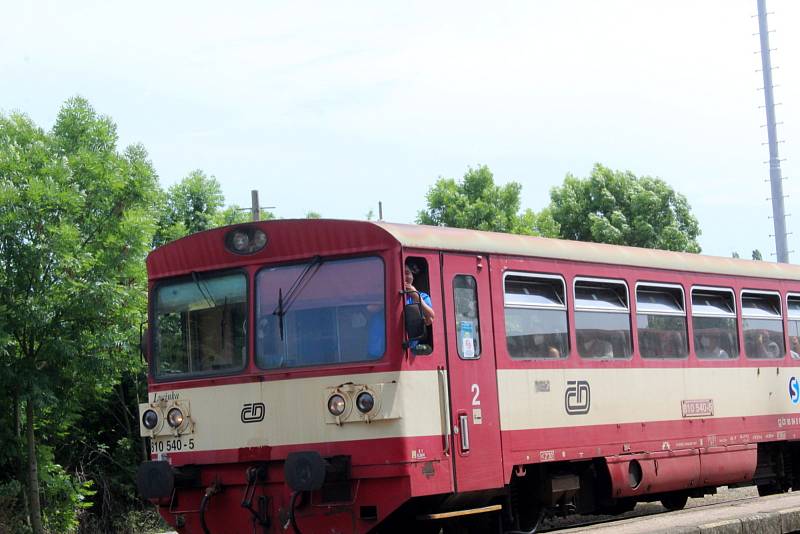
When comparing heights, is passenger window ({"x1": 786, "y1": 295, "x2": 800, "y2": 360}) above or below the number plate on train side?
above

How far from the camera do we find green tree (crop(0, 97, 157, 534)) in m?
20.6

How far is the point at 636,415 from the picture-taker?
12922 millimetres

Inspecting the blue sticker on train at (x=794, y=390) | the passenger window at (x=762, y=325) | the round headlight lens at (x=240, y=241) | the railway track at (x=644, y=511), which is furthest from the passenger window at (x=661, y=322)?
the round headlight lens at (x=240, y=241)

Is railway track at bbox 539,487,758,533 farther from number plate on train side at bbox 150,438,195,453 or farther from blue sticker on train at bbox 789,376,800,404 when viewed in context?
number plate on train side at bbox 150,438,195,453

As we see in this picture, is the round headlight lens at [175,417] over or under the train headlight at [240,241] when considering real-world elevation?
under

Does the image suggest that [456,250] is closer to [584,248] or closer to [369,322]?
[369,322]

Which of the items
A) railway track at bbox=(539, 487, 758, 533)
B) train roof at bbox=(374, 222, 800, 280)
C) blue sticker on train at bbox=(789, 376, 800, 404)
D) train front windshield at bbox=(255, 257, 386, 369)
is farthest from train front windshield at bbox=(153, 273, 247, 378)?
blue sticker on train at bbox=(789, 376, 800, 404)

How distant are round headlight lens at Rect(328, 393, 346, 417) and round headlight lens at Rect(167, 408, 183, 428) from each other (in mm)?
1667

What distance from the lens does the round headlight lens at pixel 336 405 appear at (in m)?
10.1

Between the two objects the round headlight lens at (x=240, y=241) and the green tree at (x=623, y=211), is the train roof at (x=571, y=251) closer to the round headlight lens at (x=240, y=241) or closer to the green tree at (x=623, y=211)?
the round headlight lens at (x=240, y=241)

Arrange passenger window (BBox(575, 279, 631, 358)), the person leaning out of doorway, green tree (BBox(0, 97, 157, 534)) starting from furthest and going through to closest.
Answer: green tree (BBox(0, 97, 157, 534)) → passenger window (BBox(575, 279, 631, 358)) → the person leaning out of doorway

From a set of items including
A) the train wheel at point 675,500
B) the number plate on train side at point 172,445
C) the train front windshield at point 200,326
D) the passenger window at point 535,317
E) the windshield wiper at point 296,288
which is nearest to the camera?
the windshield wiper at point 296,288

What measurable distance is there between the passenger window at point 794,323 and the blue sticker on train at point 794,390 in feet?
1.04

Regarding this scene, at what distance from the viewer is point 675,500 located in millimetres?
15242
